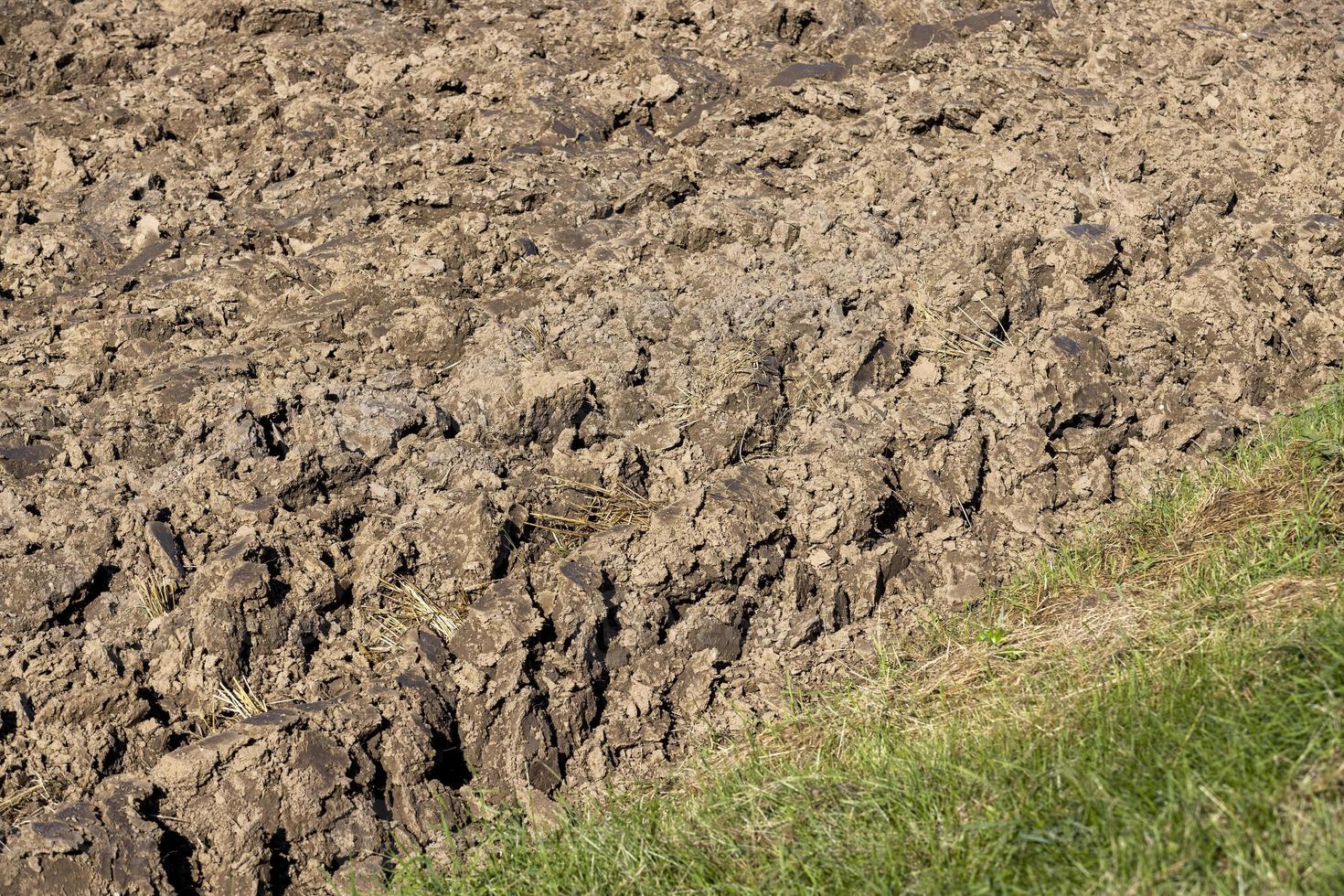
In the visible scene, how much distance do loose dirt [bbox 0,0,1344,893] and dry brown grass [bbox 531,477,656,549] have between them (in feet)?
0.04

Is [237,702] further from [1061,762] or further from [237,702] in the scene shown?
[1061,762]

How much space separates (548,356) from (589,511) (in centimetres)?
69

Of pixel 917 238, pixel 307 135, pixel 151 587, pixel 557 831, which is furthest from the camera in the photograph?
pixel 307 135

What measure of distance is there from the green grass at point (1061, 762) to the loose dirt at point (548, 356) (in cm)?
23

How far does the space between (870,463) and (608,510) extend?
2.75 feet

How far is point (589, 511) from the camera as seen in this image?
3.95 meters

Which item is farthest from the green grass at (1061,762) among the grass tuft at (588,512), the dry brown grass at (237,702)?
the grass tuft at (588,512)

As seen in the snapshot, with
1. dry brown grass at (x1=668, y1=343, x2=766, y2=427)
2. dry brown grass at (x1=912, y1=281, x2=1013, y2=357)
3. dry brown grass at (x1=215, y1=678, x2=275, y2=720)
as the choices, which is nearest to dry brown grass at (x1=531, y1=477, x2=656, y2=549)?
dry brown grass at (x1=668, y1=343, x2=766, y2=427)

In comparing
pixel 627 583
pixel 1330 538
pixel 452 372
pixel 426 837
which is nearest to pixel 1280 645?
pixel 1330 538

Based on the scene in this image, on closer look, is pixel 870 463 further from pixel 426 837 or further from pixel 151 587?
pixel 151 587

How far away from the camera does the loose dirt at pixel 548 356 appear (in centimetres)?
335

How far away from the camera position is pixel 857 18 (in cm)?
612

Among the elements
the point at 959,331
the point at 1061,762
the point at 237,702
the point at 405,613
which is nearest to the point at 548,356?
the point at 405,613

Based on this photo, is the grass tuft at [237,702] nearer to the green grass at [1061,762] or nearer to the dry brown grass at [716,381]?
the green grass at [1061,762]
